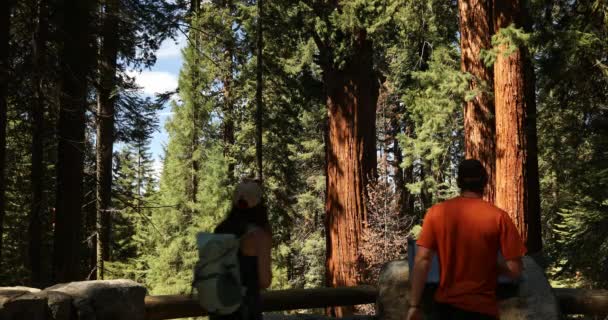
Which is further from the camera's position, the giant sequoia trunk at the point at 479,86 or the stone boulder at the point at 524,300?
the giant sequoia trunk at the point at 479,86

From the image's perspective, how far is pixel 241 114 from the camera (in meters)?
27.3

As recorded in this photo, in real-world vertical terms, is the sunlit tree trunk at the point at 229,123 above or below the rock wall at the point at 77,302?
above

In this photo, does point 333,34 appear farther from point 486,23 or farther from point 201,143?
point 201,143

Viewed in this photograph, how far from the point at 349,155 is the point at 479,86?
3.42m

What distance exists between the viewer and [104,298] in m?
5.65

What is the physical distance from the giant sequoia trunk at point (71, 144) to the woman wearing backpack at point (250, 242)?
6372 mm

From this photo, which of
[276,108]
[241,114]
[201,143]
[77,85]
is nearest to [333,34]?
[77,85]

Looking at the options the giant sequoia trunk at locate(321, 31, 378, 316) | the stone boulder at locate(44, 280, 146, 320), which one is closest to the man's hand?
the stone boulder at locate(44, 280, 146, 320)

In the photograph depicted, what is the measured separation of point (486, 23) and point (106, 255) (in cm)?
1242

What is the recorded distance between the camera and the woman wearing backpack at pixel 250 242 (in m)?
3.81

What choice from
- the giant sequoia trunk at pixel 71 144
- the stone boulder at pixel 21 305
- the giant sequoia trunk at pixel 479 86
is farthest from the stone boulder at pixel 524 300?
the giant sequoia trunk at pixel 71 144

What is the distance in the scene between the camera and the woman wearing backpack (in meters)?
3.81

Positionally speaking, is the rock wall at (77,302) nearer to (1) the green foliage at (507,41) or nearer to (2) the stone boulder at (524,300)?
(2) the stone boulder at (524,300)

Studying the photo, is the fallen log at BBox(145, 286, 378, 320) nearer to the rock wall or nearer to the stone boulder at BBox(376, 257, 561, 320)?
the rock wall
